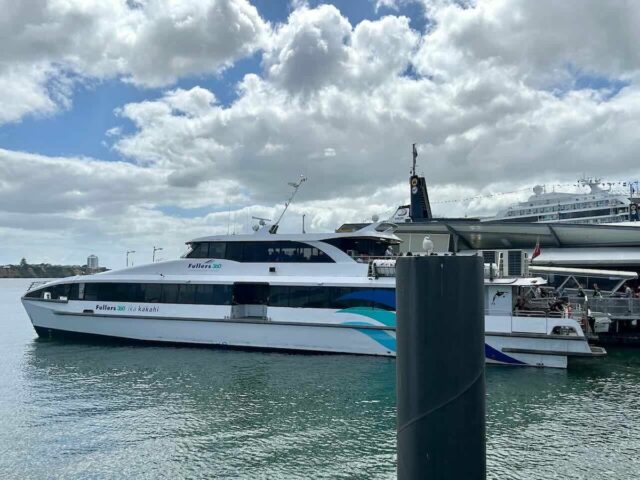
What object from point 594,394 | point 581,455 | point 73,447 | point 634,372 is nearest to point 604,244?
point 634,372

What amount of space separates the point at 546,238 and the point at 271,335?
24.3 m

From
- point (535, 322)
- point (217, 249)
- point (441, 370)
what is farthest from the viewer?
point (217, 249)

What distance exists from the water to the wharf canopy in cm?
1546

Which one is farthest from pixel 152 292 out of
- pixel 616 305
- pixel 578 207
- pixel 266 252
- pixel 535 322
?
pixel 578 207

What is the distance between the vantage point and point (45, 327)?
20.9 metres

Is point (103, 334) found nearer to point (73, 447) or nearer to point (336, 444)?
point (73, 447)

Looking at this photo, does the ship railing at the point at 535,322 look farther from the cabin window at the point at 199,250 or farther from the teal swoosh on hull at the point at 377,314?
the cabin window at the point at 199,250

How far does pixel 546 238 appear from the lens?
3462 centimetres

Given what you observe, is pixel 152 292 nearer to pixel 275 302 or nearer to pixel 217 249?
pixel 217 249

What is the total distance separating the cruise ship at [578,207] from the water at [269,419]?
Result: 43.6 metres

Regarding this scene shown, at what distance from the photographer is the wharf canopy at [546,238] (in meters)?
30.0

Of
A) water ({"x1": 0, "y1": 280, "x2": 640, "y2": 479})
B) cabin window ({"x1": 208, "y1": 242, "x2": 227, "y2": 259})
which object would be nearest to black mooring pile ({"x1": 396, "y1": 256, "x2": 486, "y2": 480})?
water ({"x1": 0, "y1": 280, "x2": 640, "y2": 479})

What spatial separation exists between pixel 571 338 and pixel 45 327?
19.7m

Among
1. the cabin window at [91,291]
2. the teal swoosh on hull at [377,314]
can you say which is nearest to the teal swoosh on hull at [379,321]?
the teal swoosh on hull at [377,314]
